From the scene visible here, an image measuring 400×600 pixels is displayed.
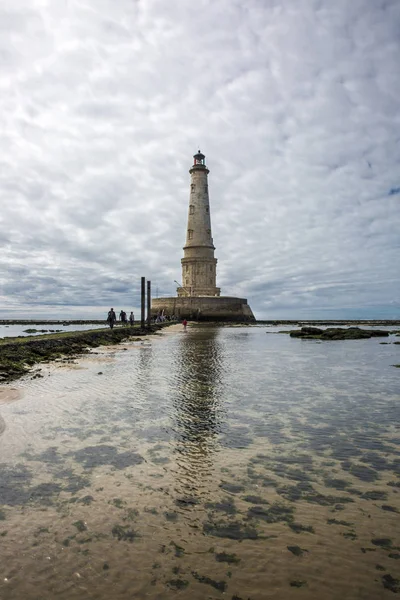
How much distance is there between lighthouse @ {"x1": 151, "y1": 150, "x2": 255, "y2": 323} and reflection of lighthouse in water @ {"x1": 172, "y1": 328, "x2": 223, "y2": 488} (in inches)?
1908

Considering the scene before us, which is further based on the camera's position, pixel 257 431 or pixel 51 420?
pixel 51 420

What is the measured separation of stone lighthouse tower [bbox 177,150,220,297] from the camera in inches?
2482

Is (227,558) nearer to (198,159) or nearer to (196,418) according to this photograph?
(196,418)

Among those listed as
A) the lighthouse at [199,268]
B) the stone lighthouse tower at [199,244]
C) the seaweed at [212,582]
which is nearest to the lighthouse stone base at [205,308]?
the lighthouse at [199,268]

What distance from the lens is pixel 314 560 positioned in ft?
9.59

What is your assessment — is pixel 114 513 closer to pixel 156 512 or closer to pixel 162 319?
pixel 156 512

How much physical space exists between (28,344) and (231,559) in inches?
624

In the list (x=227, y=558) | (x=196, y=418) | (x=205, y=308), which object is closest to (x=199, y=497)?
(x=227, y=558)

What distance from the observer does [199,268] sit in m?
63.2

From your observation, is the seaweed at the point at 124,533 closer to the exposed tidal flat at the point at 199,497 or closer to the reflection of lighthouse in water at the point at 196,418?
the exposed tidal flat at the point at 199,497

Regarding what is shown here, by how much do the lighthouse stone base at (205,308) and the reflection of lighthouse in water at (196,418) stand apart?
156ft

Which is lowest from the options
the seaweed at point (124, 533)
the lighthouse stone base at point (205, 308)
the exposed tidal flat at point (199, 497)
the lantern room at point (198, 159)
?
the seaweed at point (124, 533)

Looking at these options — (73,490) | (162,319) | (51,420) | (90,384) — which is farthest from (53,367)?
(162,319)

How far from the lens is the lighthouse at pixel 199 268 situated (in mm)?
61688
